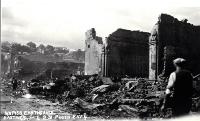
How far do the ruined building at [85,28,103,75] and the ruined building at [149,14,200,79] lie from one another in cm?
960

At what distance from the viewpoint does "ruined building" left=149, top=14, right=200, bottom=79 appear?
17.8 meters

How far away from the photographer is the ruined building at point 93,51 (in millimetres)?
28381

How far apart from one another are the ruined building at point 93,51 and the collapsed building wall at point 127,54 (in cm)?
202

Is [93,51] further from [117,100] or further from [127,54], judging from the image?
[117,100]

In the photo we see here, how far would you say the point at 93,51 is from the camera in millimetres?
29469

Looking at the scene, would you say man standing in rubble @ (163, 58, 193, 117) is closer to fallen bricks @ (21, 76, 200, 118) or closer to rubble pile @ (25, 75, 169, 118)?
fallen bricks @ (21, 76, 200, 118)

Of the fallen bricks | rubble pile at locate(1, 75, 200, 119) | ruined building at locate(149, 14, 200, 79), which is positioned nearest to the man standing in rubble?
rubble pile at locate(1, 75, 200, 119)

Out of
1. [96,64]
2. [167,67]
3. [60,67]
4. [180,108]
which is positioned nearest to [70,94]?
[167,67]

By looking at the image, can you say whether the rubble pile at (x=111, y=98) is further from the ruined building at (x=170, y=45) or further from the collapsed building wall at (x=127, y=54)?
the collapsed building wall at (x=127, y=54)

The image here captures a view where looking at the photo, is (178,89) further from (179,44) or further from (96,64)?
(96,64)

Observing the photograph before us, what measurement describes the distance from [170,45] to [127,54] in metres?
8.43

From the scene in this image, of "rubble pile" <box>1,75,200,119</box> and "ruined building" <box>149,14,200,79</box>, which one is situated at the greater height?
"ruined building" <box>149,14,200,79</box>

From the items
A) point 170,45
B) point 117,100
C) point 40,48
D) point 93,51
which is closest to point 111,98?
point 117,100

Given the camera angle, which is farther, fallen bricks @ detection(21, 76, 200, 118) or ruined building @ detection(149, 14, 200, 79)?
ruined building @ detection(149, 14, 200, 79)
